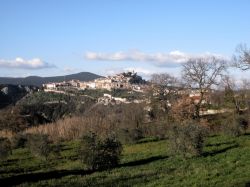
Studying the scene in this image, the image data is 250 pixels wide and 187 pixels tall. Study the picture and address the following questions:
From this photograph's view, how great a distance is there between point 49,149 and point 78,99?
3788 inches

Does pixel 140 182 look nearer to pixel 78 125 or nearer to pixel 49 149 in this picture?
pixel 49 149

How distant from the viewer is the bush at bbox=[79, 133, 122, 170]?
91.0ft

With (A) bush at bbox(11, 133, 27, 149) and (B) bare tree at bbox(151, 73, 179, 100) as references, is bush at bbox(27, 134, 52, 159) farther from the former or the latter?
(B) bare tree at bbox(151, 73, 179, 100)

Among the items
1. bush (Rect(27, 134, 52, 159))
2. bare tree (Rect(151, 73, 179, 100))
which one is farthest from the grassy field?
bare tree (Rect(151, 73, 179, 100))

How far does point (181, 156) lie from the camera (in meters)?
30.2

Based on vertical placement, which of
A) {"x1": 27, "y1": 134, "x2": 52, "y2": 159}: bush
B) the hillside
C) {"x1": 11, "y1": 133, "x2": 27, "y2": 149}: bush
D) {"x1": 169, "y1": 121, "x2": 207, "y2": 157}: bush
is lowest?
{"x1": 11, "y1": 133, "x2": 27, "y2": 149}: bush

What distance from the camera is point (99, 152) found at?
27.8 m

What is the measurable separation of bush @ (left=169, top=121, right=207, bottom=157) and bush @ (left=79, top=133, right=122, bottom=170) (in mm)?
4156

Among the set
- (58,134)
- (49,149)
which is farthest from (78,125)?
(49,149)

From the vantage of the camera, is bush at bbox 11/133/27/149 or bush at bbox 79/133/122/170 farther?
bush at bbox 11/133/27/149

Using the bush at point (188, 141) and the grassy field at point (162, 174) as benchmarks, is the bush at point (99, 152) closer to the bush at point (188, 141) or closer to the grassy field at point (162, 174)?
the grassy field at point (162, 174)

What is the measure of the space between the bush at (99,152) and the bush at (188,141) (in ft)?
13.6

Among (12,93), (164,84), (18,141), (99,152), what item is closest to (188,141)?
(99,152)

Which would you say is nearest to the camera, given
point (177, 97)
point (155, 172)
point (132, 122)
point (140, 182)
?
point (140, 182)
